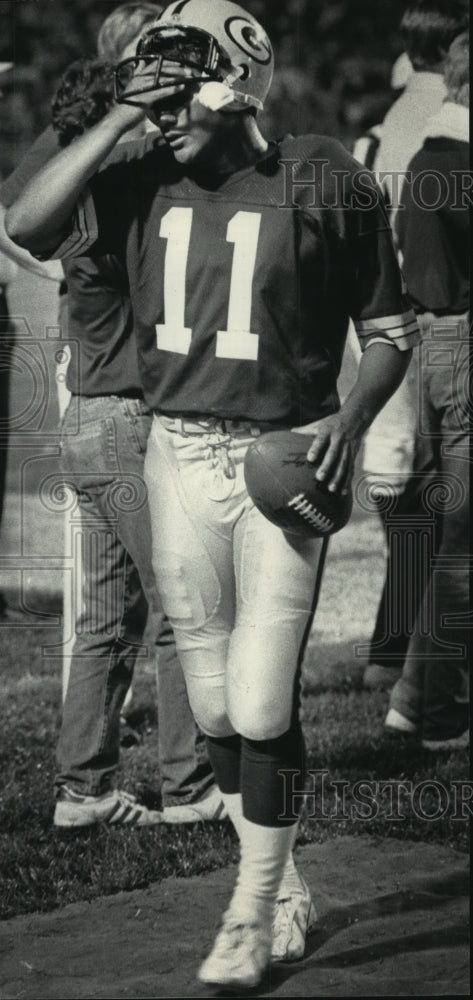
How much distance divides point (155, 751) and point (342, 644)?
774mm

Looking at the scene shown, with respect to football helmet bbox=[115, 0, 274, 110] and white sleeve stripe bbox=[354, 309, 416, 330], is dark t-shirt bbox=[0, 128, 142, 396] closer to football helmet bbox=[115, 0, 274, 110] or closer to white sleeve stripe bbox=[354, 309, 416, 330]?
football helmet bbox=[115, 0, 274, 110]

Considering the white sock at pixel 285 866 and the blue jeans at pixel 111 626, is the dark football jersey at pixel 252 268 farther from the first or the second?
the white sock at pixel 285 866

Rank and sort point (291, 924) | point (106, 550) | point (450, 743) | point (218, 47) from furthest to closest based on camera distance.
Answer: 1. point (450, 743)
2. point (106, 550)
3. point (291, 924)
4. point (218, 47)

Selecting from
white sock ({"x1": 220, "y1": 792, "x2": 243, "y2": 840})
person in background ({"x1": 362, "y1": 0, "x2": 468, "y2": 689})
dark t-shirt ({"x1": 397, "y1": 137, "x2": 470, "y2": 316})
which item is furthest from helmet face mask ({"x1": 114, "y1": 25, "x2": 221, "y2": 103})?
white sock ({"x1": 220, "y1": 792, "x2": 243, "y2": 840})

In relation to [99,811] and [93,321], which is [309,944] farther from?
[93,321]

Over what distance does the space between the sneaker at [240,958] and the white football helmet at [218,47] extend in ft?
5.62

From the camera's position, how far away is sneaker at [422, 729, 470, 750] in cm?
421

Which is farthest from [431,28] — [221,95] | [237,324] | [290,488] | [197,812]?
[197,812]

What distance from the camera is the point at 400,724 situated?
168 inches

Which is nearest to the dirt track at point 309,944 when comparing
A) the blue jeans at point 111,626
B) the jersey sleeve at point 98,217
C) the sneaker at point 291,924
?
the sneaker at point 291,924

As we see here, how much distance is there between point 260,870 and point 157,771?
3.45 ft

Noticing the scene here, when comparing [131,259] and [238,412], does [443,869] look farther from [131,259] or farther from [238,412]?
[131,259]

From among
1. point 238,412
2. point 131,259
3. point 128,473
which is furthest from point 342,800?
point 131,259

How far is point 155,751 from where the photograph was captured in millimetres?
4129
